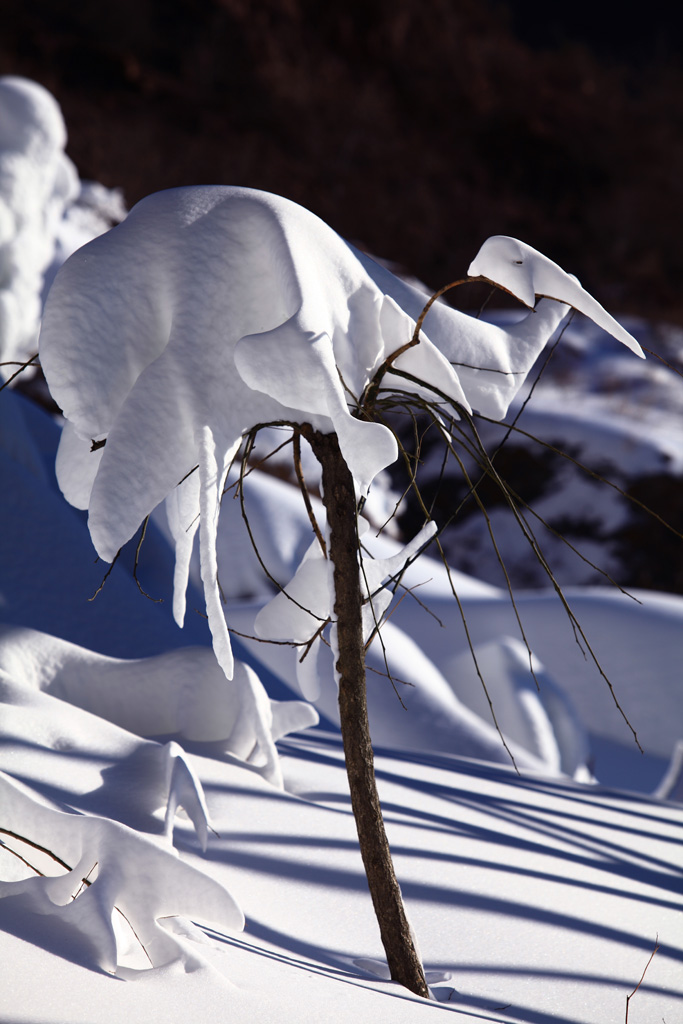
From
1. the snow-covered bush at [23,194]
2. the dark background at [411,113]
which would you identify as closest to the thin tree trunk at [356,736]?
the snow-covered bush at [23,194]

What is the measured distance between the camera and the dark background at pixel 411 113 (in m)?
7.73

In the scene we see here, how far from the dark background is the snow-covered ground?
6.28 metres

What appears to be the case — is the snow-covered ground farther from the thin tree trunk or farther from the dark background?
the dark background

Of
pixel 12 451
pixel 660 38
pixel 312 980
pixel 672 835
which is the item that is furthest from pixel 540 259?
pixel 660 38

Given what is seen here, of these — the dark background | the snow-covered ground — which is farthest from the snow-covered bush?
the dark background

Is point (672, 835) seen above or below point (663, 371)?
below

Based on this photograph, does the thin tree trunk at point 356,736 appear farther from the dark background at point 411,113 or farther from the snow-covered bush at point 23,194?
the dark background at point 411,113

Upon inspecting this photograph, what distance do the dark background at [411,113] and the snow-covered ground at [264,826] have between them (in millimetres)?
6279

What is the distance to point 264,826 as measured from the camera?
1.01 meters

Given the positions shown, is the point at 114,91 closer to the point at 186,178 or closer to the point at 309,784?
the point at 186,178

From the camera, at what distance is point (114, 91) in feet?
25.5

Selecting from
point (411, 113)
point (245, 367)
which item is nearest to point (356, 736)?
point (245, 367)

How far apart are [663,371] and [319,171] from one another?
4141 mm

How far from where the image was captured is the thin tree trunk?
27.9 inches
